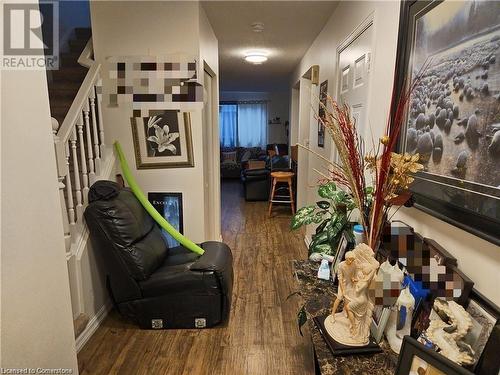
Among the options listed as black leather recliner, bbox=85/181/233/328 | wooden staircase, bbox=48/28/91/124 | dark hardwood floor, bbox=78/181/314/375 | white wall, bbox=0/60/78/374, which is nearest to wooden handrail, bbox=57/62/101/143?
black leather recliner, bbox=85/181/233/328

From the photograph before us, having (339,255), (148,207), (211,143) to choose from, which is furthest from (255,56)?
(339,255)

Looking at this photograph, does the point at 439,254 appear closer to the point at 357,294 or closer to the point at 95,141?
the point at 357,294

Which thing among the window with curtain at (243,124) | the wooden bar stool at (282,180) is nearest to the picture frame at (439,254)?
the wooden bar stool at (282,180)

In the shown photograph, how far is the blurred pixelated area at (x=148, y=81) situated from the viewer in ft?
8.11

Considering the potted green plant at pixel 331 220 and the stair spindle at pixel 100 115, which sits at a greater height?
the stair spindle at pixel 100 115

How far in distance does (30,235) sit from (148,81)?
1916 millimetres

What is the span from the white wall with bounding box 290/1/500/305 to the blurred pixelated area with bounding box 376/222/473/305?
1.4 inches

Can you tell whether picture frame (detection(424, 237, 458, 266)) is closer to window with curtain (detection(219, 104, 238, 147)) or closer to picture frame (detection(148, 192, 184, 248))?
picture frame (detection(148, 192, 184, 248))

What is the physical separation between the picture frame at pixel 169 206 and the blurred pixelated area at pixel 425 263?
1.81 m

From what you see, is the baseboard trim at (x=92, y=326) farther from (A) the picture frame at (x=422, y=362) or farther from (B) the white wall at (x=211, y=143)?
(A) the picture frame at (x=422, y=362)

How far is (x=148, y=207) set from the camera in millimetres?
2447

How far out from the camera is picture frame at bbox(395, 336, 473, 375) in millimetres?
729

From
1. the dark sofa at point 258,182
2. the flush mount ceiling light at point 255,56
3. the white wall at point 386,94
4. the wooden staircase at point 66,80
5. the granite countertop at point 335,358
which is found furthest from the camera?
the dark sofa at point 258,182

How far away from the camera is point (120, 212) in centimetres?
208
